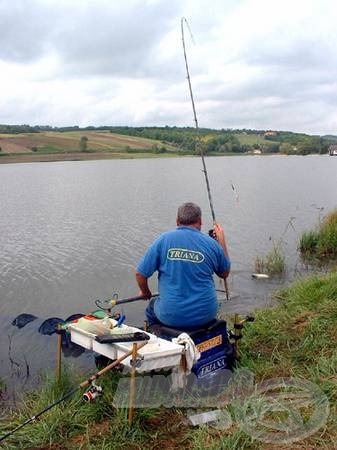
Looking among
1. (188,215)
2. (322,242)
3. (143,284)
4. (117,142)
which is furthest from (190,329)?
(117,142)

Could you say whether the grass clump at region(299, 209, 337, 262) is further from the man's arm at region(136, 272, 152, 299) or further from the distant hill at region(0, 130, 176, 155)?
the distant hill at region(0, 130, 176, 155)

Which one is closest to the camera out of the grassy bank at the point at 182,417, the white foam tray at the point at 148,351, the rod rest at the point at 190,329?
the grassy bank at the point at 182,417

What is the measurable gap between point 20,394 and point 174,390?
239 centimetres

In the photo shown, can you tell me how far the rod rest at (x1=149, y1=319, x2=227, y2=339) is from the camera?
14.3ft

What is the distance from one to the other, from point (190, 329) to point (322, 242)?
9818mm

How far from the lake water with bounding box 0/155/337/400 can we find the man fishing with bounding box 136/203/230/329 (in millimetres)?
1806

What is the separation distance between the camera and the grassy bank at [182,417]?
136 inches

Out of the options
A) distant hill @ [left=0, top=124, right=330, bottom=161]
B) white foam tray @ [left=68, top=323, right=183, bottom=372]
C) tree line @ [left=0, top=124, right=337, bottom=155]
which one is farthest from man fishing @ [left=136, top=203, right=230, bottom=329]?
tree line @ [left=0, top=124, right=337, bottom=155]

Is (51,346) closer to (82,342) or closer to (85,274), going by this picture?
(82,342)

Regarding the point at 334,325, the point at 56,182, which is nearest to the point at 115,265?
the point at 334,325

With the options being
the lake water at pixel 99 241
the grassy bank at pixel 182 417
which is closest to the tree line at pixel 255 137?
the lake water at pixel 99 241

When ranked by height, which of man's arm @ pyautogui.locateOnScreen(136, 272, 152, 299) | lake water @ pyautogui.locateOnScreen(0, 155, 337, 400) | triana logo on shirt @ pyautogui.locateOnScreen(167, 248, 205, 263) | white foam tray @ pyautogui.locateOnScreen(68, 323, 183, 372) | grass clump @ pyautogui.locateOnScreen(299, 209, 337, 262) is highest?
triana logo on shirt @ pyautogui.locateOnScreen(167, 248, 205, 263)

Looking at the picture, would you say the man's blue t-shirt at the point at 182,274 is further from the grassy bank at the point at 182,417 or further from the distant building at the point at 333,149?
the distant building at the point at 333,149

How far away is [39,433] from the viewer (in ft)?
12.3
